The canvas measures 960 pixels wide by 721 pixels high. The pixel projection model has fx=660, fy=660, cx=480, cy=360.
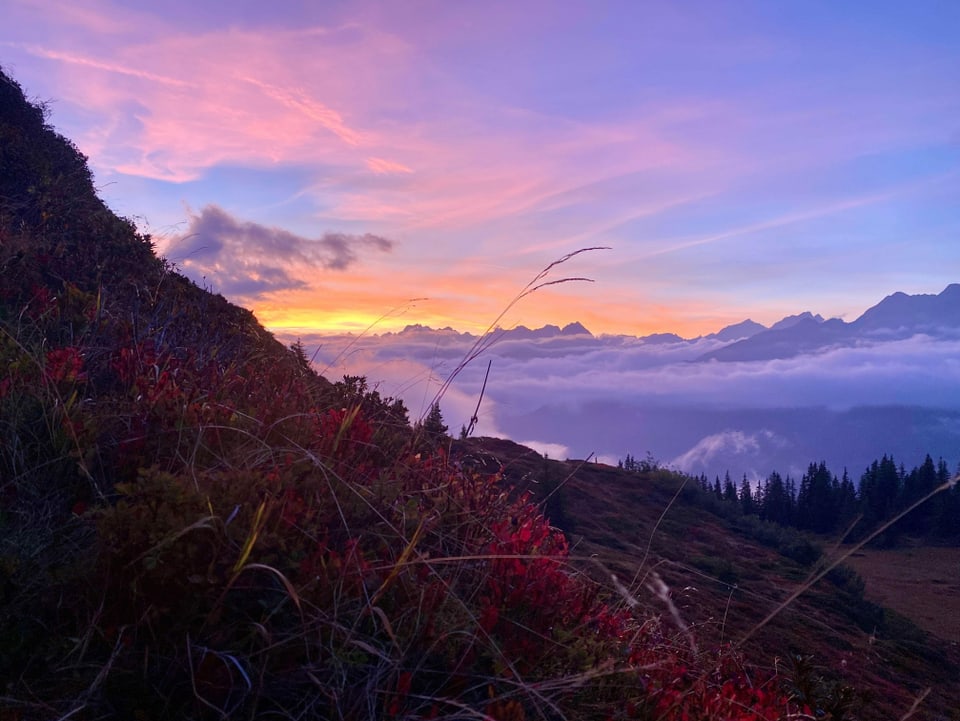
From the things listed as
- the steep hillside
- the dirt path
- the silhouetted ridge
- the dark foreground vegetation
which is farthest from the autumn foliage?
the dirt path

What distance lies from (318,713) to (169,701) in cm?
48

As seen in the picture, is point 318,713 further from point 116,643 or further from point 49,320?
point 49,320

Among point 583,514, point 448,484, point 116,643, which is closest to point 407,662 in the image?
point 116,643

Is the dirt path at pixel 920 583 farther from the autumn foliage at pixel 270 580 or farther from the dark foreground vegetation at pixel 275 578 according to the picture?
the autumn foliage at pixel 270 580

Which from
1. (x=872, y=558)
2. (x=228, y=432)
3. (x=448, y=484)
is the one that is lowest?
(x=872, y=558)

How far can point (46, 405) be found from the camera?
3.54 meters

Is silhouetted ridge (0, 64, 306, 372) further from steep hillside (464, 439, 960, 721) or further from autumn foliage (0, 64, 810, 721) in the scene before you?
steep hillside (464, 439, 960, 721)

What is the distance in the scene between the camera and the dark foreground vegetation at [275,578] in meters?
2.22

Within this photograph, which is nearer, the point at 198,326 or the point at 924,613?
the point at 198,326

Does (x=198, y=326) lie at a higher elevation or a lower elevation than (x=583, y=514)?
higher

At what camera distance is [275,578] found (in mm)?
2529

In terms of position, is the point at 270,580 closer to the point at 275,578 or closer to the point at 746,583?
the point at 275,578

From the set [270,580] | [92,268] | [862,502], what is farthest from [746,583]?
[862,502]

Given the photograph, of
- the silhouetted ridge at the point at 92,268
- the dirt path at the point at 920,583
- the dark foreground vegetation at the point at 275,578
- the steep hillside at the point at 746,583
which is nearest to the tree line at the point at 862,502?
the dirt path at the point at 920,583
